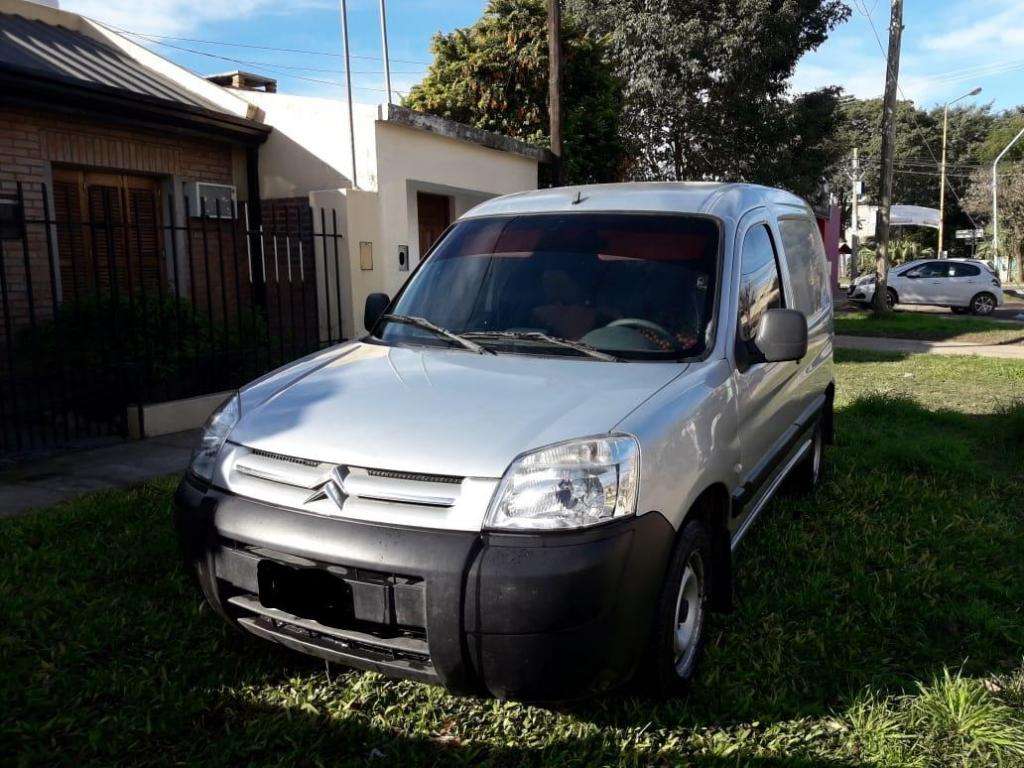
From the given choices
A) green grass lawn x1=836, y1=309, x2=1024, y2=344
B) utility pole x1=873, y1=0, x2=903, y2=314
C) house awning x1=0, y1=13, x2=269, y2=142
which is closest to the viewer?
house awning x1=0, y1=13, x2=269, y2=142

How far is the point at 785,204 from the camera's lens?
4.73 metres

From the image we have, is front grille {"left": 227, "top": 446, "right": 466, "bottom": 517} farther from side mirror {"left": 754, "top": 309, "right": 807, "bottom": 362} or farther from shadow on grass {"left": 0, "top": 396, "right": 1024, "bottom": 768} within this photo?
side mirror {"left": 754, "top": 309, "right": 807, "bottom": 362}

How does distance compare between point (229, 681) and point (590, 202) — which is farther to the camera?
point (590, 202)

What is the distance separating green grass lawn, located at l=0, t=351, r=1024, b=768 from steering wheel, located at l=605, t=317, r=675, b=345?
120 centimetres

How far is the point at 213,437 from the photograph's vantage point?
2.91 m

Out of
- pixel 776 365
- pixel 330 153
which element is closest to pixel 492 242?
pixel 776 365

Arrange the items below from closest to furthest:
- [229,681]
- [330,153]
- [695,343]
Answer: [229,681] → [695,343] → [330,153]

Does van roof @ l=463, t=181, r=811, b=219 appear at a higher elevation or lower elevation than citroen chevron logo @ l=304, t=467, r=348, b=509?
higher

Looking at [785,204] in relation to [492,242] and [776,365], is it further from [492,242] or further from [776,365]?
[492,242]

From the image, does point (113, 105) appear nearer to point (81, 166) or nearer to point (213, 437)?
point (81, 166)

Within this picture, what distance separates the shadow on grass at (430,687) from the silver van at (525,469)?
286 mm

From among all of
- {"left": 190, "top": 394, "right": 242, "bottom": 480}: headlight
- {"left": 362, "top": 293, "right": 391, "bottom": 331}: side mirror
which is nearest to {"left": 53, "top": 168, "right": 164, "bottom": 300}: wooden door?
{"left": 362, "top": 293, "right": 391, "bottom": 331}: side mirror

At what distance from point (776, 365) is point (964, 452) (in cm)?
311

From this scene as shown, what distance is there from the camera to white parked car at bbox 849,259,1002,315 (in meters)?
22.3
